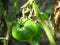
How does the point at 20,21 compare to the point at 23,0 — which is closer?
the point at 20,21

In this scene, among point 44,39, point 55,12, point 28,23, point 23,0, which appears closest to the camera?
point 28,23

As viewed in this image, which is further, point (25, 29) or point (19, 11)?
point (19, 11)

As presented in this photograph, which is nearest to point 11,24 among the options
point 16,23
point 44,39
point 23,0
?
point 16,23

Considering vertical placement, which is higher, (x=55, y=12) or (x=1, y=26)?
(x=55, y=12)

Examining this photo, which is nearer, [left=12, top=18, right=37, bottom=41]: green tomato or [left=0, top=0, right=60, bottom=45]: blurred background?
[left=12, top=18, right=37, bottom=41]: green tomato

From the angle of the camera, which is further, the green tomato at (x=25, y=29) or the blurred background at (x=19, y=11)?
the blurred background at (x=19, y=11)

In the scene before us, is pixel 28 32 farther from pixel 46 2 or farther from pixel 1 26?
pixel 46 2

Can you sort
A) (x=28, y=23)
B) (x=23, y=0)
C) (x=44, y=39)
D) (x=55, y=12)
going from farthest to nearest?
1. (x=44, y=39)
2. (x=23, y=0)
3. (x=55, y=12)
4. (x=28, y=23)

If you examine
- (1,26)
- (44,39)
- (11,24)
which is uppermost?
(11,24)
